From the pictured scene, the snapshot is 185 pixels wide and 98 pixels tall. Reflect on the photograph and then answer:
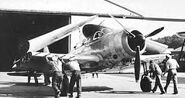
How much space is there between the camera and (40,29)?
3788 centimetres

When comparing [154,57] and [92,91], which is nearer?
[92,91]

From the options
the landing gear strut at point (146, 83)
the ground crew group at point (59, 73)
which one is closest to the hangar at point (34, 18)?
the landing gear strut at point (146, 83)

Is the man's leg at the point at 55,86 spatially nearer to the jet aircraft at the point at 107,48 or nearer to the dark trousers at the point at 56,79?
the dark trousers at the point at 56,79

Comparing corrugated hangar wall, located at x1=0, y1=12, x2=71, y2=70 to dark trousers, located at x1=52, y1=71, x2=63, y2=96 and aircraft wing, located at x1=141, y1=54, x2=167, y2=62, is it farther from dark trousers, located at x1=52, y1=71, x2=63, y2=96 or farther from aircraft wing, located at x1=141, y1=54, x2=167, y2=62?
dark trousers, located at x1=52, y1=71, x2=63, y2=96

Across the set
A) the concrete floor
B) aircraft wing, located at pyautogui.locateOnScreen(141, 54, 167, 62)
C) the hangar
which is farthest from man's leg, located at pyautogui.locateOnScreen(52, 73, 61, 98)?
the hangar

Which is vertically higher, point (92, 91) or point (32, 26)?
point (32, 26)

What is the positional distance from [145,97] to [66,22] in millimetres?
22596

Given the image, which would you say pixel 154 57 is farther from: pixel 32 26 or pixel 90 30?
pixel 32 26

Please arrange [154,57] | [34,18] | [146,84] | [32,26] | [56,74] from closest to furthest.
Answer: [56,74]
[146,84]
[154,57]
[34,18]
[32,26]

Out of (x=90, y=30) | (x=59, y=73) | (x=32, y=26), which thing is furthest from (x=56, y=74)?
(x=32, y=26)

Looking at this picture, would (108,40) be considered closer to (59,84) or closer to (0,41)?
(59,84)

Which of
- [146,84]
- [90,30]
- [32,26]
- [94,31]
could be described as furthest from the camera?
[32,26]

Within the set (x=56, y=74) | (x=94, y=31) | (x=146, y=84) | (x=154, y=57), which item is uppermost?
(x=94, y=31)

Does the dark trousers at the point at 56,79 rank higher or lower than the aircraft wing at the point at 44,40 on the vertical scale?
lower
